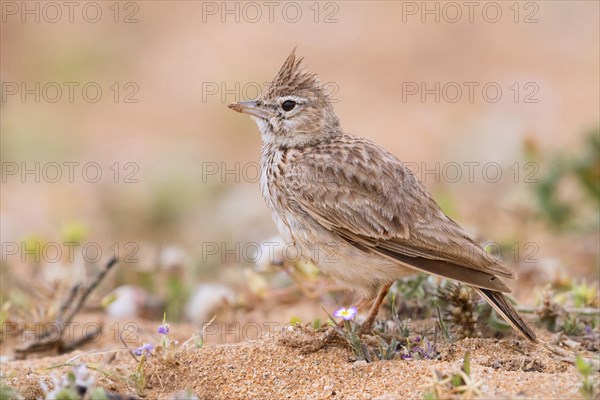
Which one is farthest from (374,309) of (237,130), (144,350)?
(237,130)

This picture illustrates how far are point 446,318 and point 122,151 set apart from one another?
297 inches

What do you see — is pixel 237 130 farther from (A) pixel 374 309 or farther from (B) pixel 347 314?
(B) pixel 347 314

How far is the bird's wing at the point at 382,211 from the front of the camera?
13.8 feet

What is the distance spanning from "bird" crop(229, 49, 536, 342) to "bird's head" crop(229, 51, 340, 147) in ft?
0.16

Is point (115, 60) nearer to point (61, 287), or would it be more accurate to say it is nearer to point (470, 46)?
point (470, 46)

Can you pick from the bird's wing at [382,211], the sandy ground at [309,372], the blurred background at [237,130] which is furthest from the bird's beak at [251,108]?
the sandy ground at [309,372]

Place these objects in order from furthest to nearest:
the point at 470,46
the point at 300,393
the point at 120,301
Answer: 1. the point at 470,46
2. the point at 120,301
3. the point at 300,393

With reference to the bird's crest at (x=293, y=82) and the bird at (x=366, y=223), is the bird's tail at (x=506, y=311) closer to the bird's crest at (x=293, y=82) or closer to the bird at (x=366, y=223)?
the bird at (x=366, y=223)

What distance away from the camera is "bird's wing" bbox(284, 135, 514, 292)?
13.8 ft

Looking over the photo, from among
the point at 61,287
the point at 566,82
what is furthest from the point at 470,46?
the point at 61,287

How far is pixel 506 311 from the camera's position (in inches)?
159

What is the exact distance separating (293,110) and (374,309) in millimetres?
1500

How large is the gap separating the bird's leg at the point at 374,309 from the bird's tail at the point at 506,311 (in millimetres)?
568

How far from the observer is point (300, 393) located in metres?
3.81
